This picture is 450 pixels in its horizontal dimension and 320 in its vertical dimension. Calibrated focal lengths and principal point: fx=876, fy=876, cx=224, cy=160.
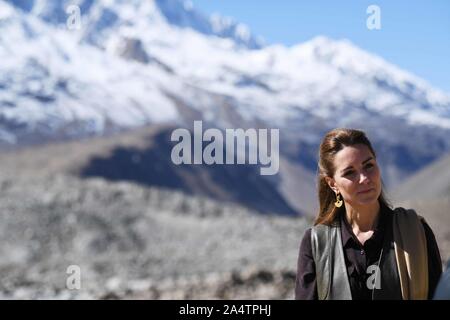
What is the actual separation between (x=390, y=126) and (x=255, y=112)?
31700 millimetres

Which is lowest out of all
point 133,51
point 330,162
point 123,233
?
point 330,162

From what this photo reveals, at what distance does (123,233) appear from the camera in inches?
1273

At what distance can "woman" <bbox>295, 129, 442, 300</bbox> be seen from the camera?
9.53ft

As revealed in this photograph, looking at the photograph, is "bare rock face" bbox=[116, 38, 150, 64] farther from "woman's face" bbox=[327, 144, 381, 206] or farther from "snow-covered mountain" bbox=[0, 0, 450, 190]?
"woman's face" bbox=[327, 144, 381, 206]

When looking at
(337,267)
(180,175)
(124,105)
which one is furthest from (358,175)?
(124,105)

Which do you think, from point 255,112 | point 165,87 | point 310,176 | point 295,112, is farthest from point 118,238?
point 295,112

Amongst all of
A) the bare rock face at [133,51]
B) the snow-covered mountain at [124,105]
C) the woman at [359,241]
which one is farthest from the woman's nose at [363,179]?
the bare rock face at [133,51]

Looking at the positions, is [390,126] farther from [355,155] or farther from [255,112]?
[355,155]

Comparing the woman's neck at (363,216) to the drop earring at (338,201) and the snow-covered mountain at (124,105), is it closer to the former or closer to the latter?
the drop earring at (338,201)

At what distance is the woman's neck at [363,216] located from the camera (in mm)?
3102

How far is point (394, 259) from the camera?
2951mm

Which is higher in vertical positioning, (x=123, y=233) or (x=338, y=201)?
(x=123, y=233)

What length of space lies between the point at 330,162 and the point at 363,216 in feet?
0.74

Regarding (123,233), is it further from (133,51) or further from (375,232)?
(133,51)
